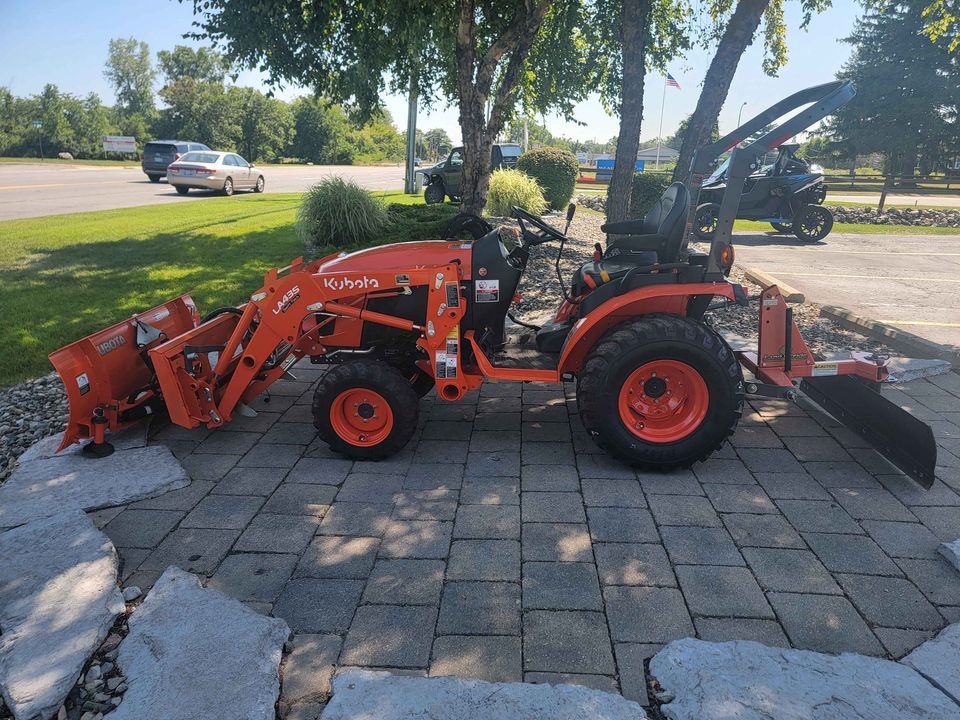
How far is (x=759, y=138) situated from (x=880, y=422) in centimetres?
184

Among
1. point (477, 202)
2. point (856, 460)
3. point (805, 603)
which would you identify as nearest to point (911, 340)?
point (856, 460)

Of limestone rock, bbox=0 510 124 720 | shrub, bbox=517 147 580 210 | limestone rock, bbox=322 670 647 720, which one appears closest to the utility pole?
shrub, bbox=517 147 580 210

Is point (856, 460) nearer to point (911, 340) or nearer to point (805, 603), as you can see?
point (805, 603)

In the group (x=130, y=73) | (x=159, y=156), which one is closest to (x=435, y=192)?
(x=159, y=156)

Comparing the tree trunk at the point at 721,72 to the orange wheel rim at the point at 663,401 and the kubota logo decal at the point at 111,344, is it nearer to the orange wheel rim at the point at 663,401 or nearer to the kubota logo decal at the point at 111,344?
the orange wheel rim at the point at 663,401

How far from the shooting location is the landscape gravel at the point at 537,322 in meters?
4.35

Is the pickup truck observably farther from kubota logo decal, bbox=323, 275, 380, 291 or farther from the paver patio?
the paver patio

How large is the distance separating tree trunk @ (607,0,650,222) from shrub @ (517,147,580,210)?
8801 mm

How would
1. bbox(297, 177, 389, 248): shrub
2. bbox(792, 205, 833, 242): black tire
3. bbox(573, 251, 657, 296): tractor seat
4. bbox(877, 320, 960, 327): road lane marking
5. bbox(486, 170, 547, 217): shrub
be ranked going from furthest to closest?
bbox(486, 170, 547, 217): shrub < bbox(792, 205, 833, 242): black tire < bbox(297, 177, 389, 248): shrub < bbox(877, 320, 960, 327): road lane marking < bbox(573, 251, 657, 296): tractor seat

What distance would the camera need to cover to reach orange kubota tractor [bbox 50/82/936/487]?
362 centimetres

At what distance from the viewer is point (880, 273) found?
984 cm

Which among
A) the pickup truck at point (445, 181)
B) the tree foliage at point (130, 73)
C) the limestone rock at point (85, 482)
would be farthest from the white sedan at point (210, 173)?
the tree foliage at point (130, 73)

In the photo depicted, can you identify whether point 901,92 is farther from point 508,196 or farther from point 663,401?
point 663,401

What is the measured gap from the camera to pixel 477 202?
9133mm
